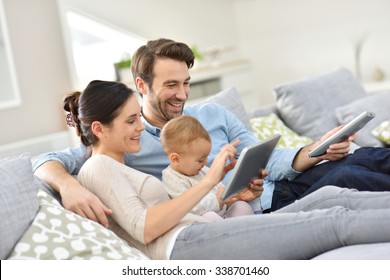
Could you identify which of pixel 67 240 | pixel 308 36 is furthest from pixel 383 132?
pixel 308 36

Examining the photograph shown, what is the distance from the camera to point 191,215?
2090 millimetres

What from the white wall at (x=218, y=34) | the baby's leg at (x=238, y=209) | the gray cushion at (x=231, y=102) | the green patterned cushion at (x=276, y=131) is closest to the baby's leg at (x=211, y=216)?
the baby's leg at (x=238, y=209)

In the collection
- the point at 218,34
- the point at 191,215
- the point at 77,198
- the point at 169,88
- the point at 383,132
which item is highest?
the point at 218,34

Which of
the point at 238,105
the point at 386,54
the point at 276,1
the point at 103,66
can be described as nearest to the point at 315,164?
the point at 238,105

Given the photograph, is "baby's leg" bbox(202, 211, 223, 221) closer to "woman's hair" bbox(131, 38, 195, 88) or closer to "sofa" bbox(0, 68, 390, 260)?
"sofa" bbox(0, 68, 390, 260)

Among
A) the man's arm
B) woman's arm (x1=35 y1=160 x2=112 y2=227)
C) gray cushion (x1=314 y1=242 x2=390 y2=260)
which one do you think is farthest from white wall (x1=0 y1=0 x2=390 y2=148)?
gray cushion (x1=314 y1=242 x2=390 y2=260)

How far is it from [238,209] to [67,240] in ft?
2.06

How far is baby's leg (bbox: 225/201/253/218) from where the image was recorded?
90.0 inches

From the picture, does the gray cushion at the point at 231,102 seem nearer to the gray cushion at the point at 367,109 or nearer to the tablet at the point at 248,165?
the gray cushion at the point at 367,109

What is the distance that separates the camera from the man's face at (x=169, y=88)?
253cm

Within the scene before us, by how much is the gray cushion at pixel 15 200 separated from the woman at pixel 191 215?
0.56 feet

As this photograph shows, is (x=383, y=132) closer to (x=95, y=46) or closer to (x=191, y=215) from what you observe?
(x=191, y=215)

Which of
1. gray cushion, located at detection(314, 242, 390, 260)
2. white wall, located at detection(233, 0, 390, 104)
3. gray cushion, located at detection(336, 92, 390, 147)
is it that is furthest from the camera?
white wall, located at detection(233, 0, 390, 104)

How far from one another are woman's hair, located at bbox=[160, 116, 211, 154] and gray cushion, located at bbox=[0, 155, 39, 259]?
0.43 m
